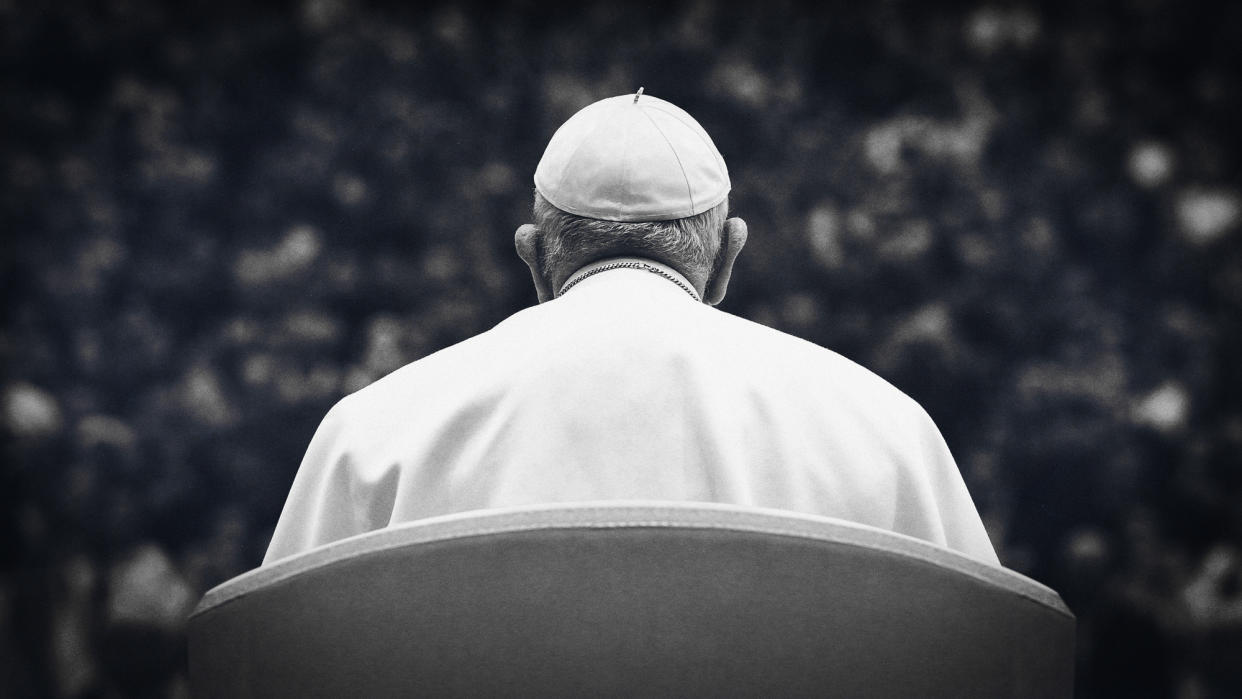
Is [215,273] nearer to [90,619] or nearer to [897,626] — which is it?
[90,619]

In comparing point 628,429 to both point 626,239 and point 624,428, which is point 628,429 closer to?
point 624,428

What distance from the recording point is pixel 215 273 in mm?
3568

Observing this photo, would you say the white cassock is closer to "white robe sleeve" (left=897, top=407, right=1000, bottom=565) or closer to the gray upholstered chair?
"white robe sleeve" (left=897, top=407, right=1000, bottom=565)

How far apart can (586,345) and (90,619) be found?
2.93 meters

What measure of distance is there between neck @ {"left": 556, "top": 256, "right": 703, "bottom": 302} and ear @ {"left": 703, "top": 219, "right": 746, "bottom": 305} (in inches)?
4.4

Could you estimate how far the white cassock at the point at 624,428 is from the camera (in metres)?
1.06

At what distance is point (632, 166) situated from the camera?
1320 millimetres

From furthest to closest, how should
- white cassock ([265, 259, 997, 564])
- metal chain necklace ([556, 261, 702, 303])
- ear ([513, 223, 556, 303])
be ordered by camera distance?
ear ([513, 223, 556, 303]), metal chain necklace ([556, 261, 702, 303]), white cassock ([265, 259, 997, 564])

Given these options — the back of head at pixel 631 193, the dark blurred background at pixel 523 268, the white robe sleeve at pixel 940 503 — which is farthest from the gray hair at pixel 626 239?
the dark blurred background at pixel 523 268

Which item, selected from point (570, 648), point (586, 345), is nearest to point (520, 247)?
point (586, 345)

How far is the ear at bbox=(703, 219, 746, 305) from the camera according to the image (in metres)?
1.37

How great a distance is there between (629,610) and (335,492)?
19.4 inches

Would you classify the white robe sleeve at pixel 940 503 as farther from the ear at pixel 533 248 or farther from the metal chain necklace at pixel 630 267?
the ear at pixel 533 248

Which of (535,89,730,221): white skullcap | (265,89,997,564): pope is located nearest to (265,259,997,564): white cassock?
(265,89,997,564): pope
